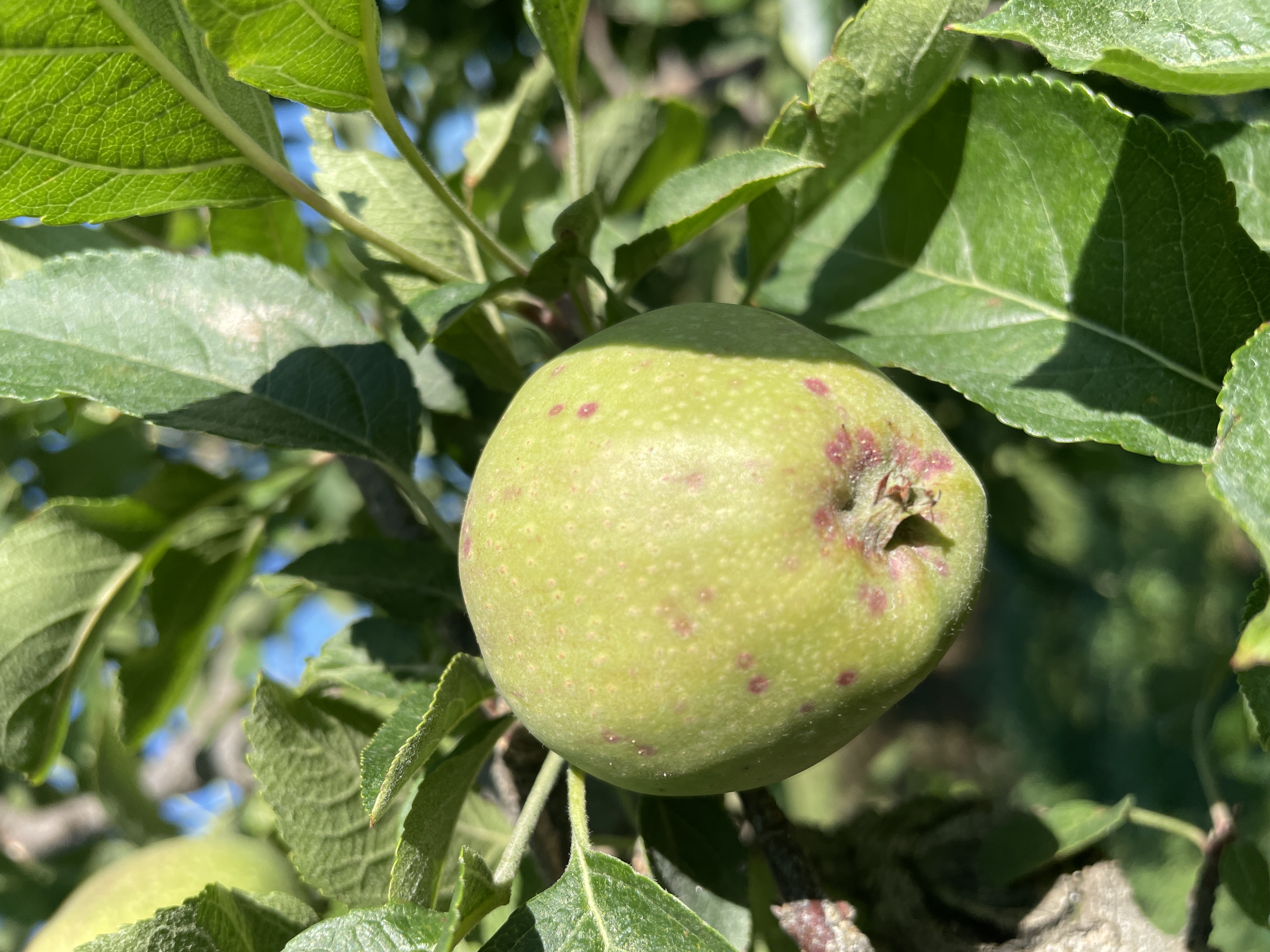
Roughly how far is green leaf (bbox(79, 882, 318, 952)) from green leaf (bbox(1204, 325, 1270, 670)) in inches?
34.1

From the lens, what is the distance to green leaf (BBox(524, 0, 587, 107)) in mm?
955

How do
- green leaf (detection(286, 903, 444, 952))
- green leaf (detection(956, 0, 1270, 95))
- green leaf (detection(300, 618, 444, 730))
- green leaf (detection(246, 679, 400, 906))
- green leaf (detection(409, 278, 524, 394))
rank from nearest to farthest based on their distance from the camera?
green leaf (detection(956, 0, 1270, 95))
green leaf (detection(286, 903, 444, 952))
green leaf (detection(409, 278, 524, 394))
green leaf (detection(246, 679, 400, 906))
green leaf (detection(300, 618, 444, 730))

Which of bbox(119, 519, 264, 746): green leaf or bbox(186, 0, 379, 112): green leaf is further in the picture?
bbox(119, 519, 264, 746): green leaf

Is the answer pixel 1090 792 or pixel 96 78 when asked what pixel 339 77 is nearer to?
pixel 96 78

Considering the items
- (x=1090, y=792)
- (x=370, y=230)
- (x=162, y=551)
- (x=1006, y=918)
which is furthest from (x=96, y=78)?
(x=1090, y=792)

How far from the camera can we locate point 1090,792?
29.5ft

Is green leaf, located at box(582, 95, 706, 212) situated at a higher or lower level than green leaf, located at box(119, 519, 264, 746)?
higher

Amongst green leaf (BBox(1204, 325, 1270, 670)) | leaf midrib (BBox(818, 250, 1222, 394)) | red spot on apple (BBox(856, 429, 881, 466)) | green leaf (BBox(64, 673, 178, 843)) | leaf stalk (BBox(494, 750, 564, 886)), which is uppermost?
green leaf (BBox(1204, 325, 1270, 670))

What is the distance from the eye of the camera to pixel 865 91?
945mm

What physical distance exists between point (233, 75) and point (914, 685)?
0.76 meters

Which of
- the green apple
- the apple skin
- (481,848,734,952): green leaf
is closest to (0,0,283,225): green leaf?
the apple skin

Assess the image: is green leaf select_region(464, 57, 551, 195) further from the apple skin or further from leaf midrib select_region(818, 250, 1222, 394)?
the apple skin

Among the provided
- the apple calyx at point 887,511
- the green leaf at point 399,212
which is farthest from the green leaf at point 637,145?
the apple calyx at point 887,511

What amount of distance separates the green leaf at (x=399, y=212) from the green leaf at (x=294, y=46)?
223 mm
